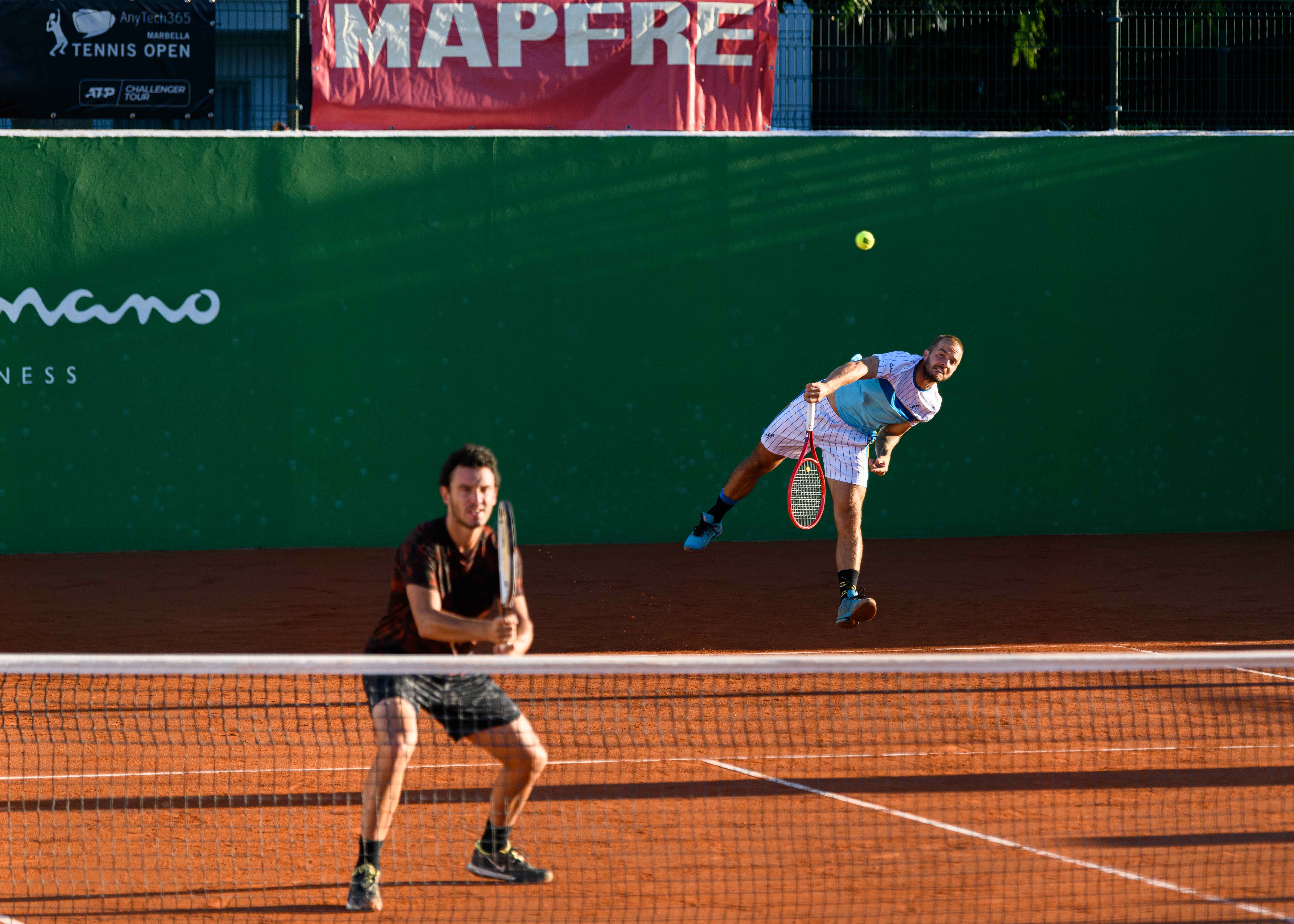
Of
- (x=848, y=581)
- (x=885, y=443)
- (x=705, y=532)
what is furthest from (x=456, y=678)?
(x=705, y=532)

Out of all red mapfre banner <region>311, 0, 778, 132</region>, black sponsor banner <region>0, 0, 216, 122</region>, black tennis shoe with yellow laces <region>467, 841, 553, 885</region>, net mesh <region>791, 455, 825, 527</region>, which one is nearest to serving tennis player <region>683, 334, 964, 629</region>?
net mesh <region>791, 455, 825, 527</region>

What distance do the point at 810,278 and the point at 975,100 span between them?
2.23 m

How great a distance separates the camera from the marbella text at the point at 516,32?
12.8 meters

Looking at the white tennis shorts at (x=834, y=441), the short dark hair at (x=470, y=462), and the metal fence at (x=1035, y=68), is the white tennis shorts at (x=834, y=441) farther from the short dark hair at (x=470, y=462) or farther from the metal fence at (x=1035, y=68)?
the metal fence at (x=1035, y=68)

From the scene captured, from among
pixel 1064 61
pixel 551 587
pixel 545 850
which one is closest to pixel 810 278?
pixel 1064 61

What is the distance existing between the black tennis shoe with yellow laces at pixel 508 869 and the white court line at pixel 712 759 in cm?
132

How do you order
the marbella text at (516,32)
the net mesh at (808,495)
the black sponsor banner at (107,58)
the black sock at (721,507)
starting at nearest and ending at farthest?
the net mesh at (808,495), the black sock at (721,507), the black sponsor banner at (107,58), the marbella text at (516,32)

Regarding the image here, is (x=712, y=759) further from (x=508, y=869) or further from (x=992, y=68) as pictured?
(x=992, y=68)

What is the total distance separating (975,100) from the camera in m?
13.5

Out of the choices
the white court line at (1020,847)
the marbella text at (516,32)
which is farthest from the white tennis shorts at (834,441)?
the marbella text at (516,32)

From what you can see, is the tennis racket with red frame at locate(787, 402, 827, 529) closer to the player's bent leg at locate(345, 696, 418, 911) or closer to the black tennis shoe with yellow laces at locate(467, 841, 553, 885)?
the black tennis shoe with yellow laces at locate(467, 841, 553, 885)

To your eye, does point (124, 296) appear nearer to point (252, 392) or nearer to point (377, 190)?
point (252, 392)

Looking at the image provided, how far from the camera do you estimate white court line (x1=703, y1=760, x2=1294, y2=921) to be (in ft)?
13.7

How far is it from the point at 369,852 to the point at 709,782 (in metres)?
1.67
